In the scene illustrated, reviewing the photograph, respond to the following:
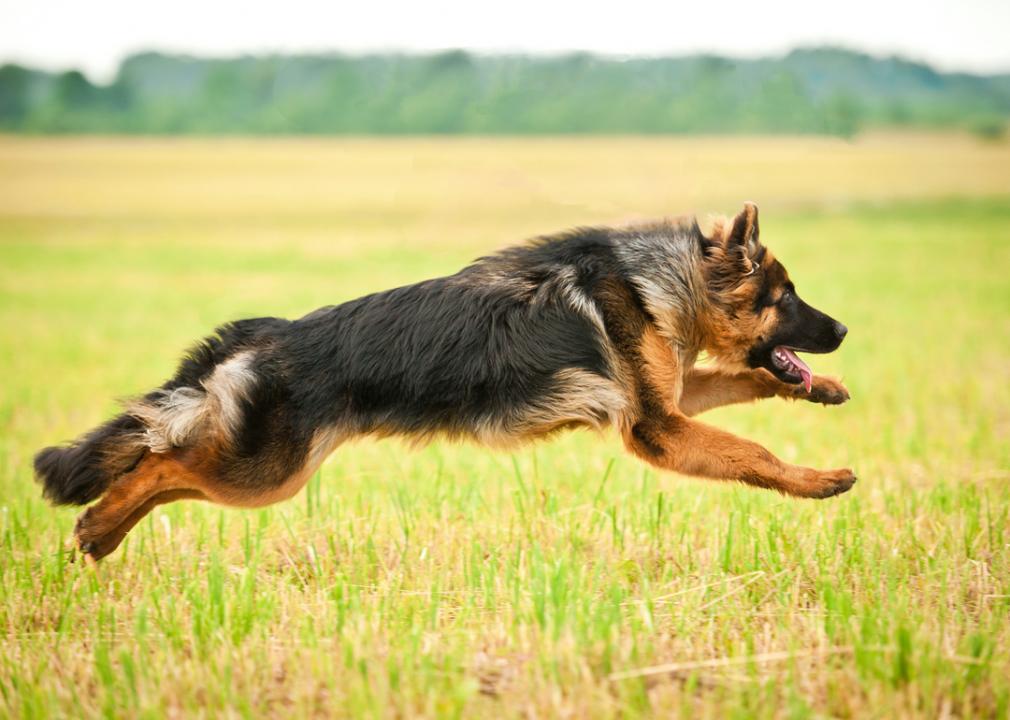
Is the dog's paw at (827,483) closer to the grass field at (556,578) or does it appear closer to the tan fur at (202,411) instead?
the grass field at (556,578)

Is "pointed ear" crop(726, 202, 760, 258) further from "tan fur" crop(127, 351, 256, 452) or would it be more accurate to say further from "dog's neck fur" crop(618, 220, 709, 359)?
"tan fur" crop(127, 351, 256, 452)

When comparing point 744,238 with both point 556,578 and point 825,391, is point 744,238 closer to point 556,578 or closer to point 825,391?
point 825,391

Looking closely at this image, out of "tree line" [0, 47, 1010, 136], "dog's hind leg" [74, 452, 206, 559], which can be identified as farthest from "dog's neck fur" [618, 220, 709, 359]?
"tree line" [0, 47, 1010, 136]

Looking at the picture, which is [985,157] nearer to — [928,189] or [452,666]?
[928,189]

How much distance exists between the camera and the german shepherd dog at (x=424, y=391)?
546 centimetres

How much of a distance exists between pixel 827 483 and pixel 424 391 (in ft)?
7.17

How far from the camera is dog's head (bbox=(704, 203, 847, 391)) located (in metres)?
5.89

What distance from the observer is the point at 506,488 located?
7512mm

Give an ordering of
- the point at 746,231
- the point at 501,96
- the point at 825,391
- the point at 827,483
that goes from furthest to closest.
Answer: the point at 501,96 → the point at 825,391 → the point at 746,231 → the point at 827,483

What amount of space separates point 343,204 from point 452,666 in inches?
1760

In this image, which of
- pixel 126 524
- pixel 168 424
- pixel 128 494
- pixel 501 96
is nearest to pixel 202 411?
pixel 168 424

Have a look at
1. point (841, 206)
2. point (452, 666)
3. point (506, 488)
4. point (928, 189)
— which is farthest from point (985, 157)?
point (452, 666)

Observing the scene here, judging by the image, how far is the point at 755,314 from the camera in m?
5.97

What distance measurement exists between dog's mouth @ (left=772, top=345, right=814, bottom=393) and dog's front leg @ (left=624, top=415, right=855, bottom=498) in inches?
28.9
